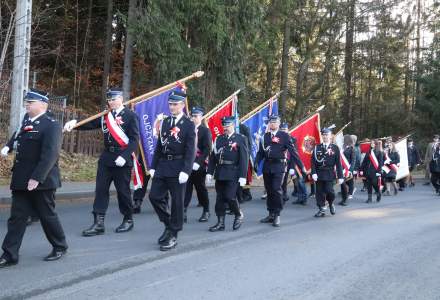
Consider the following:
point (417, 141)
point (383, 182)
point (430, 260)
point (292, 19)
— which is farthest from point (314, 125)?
point (417, 141)

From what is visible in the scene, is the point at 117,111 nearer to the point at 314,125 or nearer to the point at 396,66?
the point at 314,125

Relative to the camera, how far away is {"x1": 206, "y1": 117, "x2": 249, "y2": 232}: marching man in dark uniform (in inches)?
338

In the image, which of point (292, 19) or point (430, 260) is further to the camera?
point (292, 19)

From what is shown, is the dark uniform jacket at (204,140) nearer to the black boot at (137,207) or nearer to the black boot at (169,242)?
the black boot at (137,207)

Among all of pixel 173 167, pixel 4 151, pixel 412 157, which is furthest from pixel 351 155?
pixel 4 151

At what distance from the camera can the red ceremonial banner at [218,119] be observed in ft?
42.3

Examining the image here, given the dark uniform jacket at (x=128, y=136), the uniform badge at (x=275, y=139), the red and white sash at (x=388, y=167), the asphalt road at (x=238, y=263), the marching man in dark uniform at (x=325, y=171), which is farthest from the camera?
the red and white sash at (x=388, y=167)

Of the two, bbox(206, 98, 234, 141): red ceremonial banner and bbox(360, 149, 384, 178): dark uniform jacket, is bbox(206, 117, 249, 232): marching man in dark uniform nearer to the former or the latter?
bbox(206, 98, 234, 141): red ceremonial banner

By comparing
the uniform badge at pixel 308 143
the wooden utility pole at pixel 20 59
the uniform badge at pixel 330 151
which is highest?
the wooden utility pole at pixel 20 59

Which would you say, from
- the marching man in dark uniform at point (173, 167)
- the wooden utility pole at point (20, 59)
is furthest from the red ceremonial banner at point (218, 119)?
the marching man in dark uniform at point (173, 167)

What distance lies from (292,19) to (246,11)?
6.22 metres

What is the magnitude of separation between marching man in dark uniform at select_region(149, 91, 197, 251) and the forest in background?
28.4 feet

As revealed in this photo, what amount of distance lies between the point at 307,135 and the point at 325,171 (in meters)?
3.51

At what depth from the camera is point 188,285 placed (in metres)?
5.42
